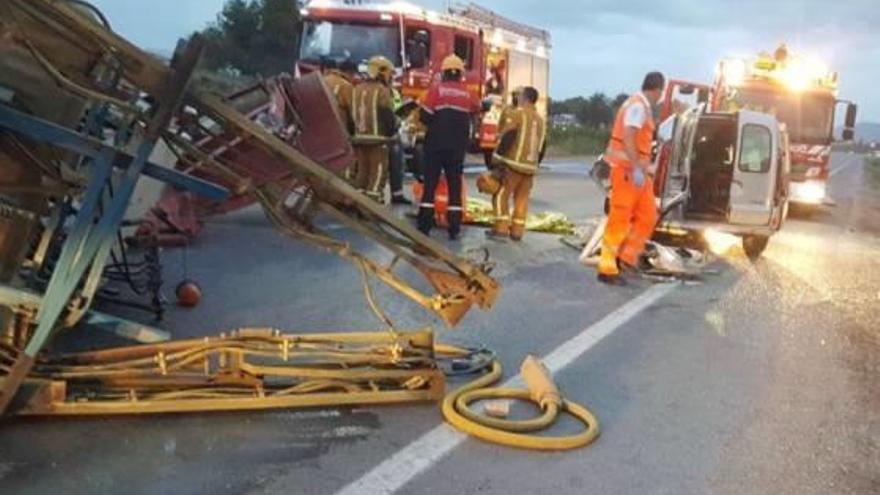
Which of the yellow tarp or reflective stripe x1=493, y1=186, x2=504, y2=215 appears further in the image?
the yellow tarp

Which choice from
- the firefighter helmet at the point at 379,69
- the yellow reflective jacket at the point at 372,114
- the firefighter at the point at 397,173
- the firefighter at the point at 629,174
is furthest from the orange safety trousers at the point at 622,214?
the firefighter at the point at 397,173

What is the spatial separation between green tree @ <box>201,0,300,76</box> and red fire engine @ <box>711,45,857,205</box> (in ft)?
85.3

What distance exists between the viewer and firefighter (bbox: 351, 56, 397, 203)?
10.2 m

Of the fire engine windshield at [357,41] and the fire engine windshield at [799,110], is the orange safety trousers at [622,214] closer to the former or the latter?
the fire engine windshield at [357,41]

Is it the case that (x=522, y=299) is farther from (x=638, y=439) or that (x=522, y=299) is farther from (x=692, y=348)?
(x=638, y=439)

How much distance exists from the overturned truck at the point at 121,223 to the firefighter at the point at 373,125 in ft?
17.0

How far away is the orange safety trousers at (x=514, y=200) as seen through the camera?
1059 centimetres

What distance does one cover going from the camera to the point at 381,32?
16531mm

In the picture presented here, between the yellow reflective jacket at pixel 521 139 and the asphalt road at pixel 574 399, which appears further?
the yellow reflective jacket at pixel 521 139


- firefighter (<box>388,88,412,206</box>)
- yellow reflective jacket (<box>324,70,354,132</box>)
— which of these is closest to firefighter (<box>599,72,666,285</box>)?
yellow reflective jacket (<box>324,70,354,132</box>)

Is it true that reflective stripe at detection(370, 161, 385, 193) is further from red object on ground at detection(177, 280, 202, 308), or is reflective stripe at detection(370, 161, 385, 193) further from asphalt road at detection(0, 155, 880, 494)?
red object on ground at detection(177, 280, 202, 308)

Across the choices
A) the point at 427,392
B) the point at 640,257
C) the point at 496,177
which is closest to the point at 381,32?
the point at 496,177

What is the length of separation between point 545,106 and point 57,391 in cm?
2168

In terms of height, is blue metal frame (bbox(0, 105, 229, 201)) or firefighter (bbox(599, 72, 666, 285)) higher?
blue metal frame (bbox(0, 105, 229, 201))
